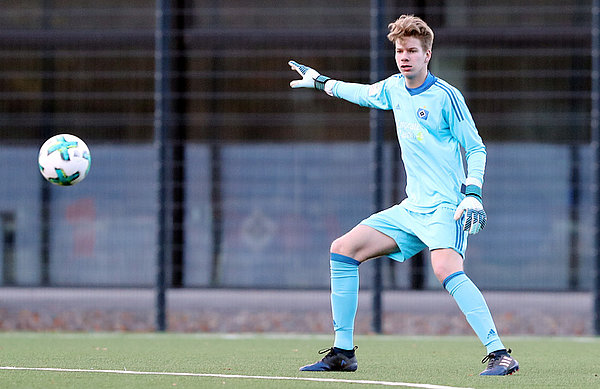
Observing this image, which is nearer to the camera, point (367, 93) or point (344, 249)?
point (344, 249)

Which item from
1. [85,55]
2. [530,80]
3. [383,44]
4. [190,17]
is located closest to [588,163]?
[530,80]

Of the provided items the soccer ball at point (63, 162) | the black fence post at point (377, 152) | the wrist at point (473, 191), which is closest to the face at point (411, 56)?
the wrist at point (473, 191)

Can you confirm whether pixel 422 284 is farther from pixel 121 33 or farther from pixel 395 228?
pixel 395 228

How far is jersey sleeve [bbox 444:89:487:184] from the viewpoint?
6234mm

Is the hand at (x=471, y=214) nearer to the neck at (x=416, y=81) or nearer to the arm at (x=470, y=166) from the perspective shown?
the arm at (x=470, y=166)

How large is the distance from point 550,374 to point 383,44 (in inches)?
176

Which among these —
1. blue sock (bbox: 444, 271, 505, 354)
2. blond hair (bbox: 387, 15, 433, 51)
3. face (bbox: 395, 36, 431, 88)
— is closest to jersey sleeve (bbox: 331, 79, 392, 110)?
face (bbox: 395, 36, 431, 88)

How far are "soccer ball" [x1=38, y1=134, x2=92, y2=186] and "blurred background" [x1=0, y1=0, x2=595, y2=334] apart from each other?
15.3 feet

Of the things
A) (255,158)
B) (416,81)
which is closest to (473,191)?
(416,81)

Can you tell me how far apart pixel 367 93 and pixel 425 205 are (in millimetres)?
769

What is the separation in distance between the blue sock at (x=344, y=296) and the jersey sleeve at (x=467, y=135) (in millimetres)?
831

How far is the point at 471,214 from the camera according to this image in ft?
19.9

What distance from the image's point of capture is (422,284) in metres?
12.1

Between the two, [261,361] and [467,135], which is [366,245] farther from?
[261,361]
